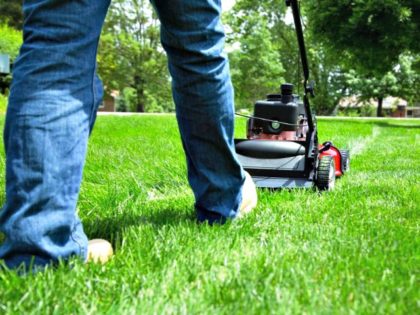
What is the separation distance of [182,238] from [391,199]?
1177mm

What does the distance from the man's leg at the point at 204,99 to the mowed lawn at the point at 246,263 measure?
11 cm

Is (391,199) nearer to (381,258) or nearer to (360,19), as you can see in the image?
(381,258)

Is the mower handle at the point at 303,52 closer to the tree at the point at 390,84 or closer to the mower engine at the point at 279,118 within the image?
the mower engine at the point at 279,118

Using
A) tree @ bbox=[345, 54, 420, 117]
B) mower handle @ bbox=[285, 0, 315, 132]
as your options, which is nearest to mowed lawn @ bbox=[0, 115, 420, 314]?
mower handle @ bbox=[285, 0, 315, 132]

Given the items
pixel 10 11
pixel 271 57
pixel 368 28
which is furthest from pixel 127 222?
pixel 271 57

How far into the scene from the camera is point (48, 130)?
129 centimetres

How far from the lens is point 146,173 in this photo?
3.40 m

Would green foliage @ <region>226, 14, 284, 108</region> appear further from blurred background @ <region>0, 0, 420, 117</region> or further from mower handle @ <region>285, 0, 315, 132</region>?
mower handle @ <region>285, 0, 315, 132</region>

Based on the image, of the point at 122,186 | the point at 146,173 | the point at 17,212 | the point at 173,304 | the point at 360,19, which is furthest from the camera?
the point at 360,19

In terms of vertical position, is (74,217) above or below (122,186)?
above

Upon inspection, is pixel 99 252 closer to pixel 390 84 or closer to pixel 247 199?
pixel 247 199

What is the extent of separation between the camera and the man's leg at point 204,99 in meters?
1.57

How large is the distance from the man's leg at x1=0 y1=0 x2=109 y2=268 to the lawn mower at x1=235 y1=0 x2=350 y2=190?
136 cm

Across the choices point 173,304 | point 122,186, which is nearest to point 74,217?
point 173,304
